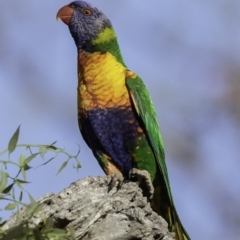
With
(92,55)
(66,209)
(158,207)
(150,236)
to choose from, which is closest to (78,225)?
(66,209)

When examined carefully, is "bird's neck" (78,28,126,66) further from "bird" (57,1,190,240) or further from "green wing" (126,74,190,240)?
"green wing" (126,74,190,240)

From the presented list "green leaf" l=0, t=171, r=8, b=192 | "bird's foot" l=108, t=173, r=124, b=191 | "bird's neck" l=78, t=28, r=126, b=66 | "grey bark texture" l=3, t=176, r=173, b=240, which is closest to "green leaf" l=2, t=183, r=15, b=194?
"green leaf" l=0, t=171, r=8, b=192

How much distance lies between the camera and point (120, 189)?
2.14m

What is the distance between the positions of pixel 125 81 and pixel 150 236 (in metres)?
1.61

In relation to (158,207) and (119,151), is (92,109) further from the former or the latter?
(158,207)

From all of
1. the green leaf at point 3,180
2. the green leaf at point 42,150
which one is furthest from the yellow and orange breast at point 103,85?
the green leaf at point 3,180

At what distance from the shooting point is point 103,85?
11.0 feet

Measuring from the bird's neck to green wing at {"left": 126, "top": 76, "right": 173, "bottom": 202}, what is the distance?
0.92ft

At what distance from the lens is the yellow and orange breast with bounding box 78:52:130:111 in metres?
3.36

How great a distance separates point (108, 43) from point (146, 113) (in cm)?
61

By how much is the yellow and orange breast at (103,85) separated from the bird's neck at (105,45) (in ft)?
0.32

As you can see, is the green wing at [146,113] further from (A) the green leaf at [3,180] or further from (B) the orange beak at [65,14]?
(A) the green leaf at [3,180]

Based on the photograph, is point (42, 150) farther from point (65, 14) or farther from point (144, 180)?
point (65, 14)

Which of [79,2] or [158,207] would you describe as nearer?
[158,207]
